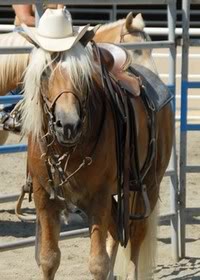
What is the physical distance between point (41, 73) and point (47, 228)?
30.5 inches

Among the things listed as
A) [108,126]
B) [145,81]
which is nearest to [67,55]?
[108,126]

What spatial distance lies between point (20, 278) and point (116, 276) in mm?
582

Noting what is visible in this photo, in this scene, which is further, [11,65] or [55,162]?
[11,65]

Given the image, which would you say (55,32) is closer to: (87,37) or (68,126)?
(87,37)

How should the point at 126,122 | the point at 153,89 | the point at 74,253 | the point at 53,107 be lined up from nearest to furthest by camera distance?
the point at 53,107 < the point at 126,122 < the point at 153,89 < the point at 74,253

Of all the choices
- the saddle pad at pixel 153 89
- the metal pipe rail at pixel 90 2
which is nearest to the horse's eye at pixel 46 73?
the saddle pad at pixel 153 89

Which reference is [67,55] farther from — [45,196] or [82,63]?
[45,196]

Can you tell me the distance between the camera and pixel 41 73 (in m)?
3.58

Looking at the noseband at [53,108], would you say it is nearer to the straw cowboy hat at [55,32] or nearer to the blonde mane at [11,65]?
the straw cowboy hat at [55,32]

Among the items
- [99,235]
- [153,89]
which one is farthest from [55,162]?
[153,89]

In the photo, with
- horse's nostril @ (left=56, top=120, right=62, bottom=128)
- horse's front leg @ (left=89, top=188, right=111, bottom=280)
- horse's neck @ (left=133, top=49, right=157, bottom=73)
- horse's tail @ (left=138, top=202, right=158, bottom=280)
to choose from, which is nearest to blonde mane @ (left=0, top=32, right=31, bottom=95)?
horse's neck @ (left=133, top=49, right=157, bottom=73)

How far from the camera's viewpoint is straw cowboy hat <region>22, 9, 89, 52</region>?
361 centimetres

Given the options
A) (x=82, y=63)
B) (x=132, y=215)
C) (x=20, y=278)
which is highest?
(x=82, y=63)

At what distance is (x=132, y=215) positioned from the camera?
448cm
